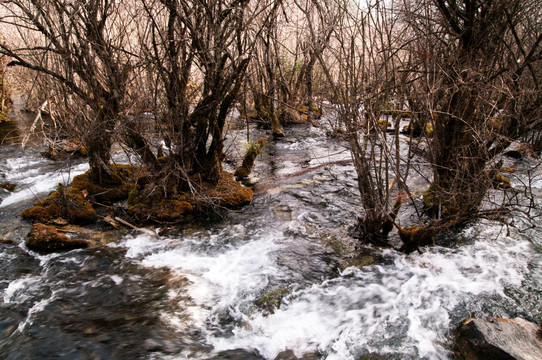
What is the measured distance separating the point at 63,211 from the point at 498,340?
6.67m

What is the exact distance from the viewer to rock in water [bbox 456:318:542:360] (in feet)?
10.4

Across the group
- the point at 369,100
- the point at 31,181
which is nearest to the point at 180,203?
the point at 369,100

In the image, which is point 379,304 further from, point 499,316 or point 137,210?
point 137,210

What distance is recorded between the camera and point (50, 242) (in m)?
5.37

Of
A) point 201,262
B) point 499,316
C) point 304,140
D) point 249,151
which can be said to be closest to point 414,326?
point 499,316

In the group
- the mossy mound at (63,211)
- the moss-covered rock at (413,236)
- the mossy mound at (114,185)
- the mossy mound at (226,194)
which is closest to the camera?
the moss-covered rock at (413,236)

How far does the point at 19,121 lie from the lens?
14719 mm

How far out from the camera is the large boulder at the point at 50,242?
5.35m

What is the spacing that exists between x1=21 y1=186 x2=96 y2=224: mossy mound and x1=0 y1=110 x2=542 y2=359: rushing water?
0.84ft

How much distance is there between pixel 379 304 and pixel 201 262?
2582mm

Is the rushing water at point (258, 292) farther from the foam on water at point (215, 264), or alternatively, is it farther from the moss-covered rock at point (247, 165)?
the moss-covered rock at point (247, 165)

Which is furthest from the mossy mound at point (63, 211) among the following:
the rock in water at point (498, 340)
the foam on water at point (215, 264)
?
the rock in water at point (498, 340)

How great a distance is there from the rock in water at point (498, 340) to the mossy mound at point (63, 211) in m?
6.01

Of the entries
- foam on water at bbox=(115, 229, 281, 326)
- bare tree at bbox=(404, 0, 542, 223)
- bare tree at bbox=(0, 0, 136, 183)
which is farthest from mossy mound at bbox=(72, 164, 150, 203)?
bare tree at bbox=(404, 0, 542, 223)
